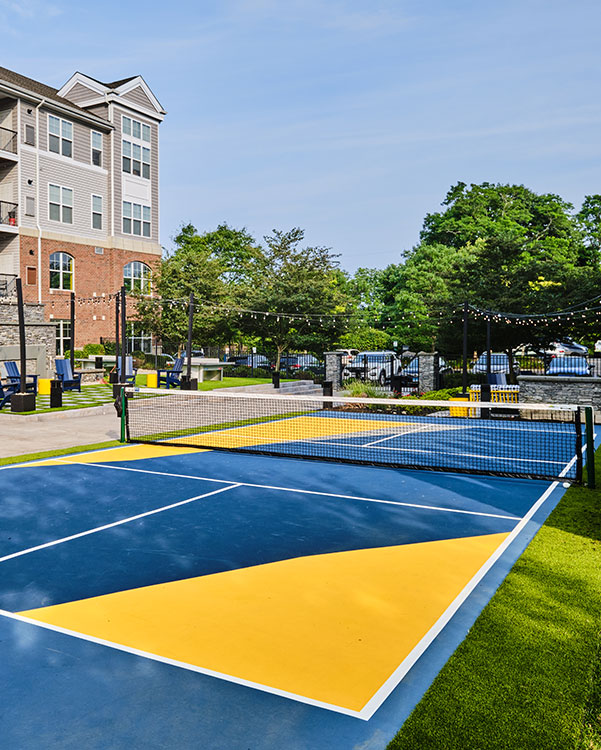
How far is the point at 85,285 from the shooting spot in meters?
40.1

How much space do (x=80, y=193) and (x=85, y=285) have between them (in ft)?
19.3

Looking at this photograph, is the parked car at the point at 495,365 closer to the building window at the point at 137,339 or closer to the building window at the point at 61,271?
the building window at the point at 137,339

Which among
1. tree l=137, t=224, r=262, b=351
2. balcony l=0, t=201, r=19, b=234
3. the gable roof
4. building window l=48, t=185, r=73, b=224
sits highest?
the gable roof

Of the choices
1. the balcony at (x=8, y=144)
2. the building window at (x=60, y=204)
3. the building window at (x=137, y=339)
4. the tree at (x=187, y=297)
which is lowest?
the building window at (x=137, y=339)

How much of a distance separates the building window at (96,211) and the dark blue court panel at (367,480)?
31768mm

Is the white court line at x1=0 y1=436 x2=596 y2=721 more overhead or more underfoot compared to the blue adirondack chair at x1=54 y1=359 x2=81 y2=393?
more underfoot

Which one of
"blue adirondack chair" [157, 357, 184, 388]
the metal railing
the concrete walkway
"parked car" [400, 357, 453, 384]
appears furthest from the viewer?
the metal railing

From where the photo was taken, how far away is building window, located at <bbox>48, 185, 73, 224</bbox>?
38138mm

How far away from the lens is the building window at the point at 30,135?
36.4 m

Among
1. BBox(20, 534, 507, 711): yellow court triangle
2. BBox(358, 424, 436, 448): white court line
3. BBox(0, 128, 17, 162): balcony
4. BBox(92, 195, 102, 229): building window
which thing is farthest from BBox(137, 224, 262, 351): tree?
BBox(20, 534, 507, 711): yellow court triangle


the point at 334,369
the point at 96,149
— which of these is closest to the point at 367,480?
the point at 334,369

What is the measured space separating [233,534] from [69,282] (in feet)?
115

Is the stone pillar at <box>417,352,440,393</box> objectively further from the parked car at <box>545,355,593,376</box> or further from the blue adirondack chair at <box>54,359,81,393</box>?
the blue adirondack chair at <box>54,359,81,393</box>

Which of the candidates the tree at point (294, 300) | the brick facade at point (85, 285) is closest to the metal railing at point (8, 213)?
the brick facade at point (85, 285)
